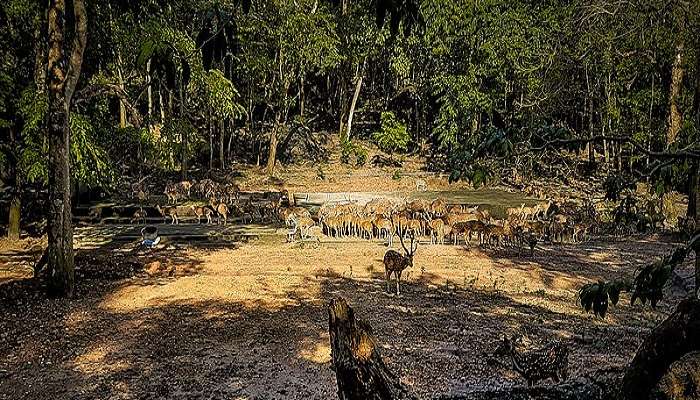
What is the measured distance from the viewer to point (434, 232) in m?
19.1

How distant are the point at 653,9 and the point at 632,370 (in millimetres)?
5679

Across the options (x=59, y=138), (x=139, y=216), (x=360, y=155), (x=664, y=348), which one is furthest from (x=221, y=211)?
(x=664, y=348)

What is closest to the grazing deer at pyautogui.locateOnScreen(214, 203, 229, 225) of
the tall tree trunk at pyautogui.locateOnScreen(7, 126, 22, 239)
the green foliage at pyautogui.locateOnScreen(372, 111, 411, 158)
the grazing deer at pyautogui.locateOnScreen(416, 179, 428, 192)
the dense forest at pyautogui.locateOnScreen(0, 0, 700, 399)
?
the dense forest at pyautogui.locateOnScreen(0, 0, 700, 399)

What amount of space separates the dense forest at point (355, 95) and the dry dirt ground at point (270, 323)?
3.09ft

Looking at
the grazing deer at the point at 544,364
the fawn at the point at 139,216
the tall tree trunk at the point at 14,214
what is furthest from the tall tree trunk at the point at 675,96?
the tall tree trunk at the point at 14,214

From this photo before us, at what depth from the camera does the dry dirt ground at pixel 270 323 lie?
6.85 m

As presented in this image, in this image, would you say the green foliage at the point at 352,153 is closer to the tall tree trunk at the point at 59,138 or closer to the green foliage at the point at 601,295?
the tall tree trunk at the point at 59,138

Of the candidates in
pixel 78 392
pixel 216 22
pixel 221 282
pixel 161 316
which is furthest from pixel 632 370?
pixel 221 282

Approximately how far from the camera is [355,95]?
4144 centimetres

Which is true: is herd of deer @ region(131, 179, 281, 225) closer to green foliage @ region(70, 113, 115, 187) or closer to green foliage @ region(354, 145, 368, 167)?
green foliage @ region(70, 113, 115, 187)

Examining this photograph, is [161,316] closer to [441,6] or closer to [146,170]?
[146,170]

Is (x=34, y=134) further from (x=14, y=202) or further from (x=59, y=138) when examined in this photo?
(x=59, y=138)

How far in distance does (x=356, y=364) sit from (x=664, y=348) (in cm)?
120

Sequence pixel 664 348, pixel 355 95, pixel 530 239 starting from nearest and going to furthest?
1. pixel 664 348
2. pixel 530 239
3. pixel 355 95
